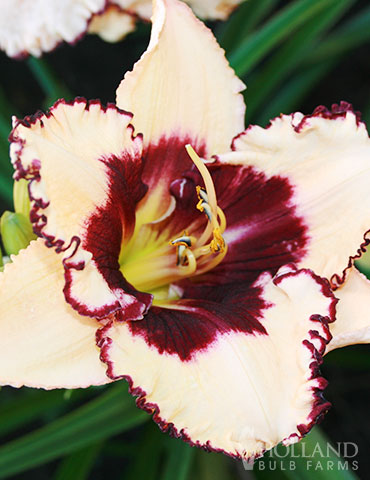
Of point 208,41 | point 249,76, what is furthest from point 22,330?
point 249,76

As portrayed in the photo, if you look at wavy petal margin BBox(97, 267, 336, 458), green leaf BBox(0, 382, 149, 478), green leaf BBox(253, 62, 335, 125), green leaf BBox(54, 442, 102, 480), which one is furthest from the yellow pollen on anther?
green leaf BBox(253, 62, 335, 125)

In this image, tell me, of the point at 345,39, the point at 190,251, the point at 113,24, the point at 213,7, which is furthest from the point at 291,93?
the point at 190,251

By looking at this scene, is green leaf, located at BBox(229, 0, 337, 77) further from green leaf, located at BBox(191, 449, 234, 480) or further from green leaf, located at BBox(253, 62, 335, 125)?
green leaf, located at BBox(191, 449, 234, 480)

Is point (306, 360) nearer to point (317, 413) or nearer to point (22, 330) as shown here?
point (317, 413)

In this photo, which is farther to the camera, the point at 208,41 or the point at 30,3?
the point at 30,3

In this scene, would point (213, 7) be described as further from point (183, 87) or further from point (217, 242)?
point (217, 242)

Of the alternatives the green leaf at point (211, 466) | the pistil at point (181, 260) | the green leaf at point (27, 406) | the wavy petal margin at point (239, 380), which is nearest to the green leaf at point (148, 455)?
the green leaf at point (211, 466)

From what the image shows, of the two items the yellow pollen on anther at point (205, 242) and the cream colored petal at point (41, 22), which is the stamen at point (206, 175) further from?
the cream colored petal at point (41, 22)
